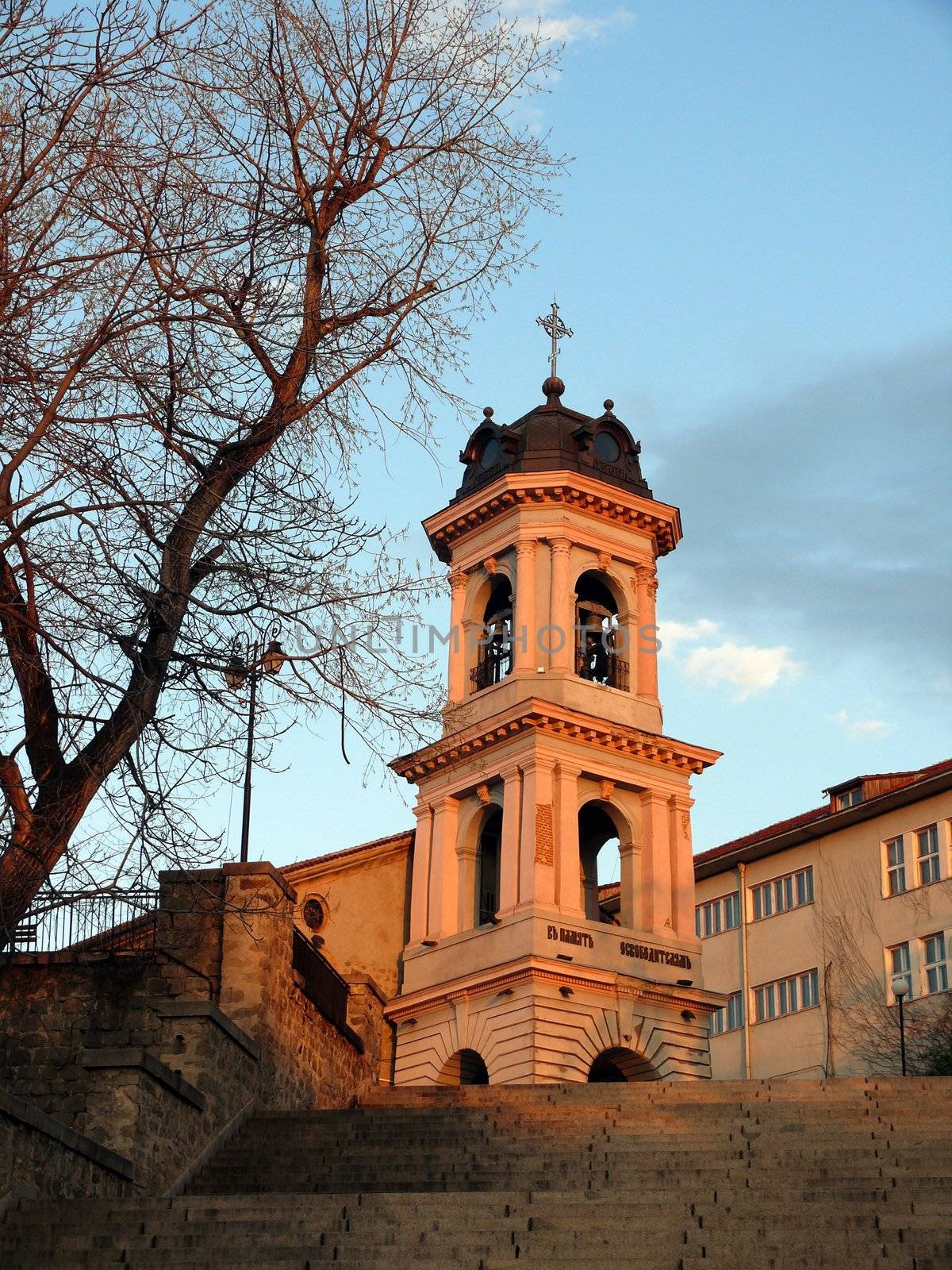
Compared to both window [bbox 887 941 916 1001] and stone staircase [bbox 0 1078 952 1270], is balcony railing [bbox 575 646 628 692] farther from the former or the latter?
stone staircase [bbox 0 1078 952 1270]

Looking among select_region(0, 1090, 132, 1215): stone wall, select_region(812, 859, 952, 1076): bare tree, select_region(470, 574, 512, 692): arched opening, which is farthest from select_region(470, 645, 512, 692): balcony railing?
select_region(0, 1090, 132, 1215): stone wall

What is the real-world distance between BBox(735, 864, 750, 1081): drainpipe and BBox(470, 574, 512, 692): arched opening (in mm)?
16437

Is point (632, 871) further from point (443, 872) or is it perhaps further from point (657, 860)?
point (443, 872)

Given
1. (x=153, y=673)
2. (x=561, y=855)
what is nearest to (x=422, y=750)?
(x=153, y=673)

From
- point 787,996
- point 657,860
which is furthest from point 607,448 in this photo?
point 787,996

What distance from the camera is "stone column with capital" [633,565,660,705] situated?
43.4 metres

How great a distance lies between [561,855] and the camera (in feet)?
132

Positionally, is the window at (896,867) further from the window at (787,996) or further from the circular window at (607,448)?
the circular window at (607,448)

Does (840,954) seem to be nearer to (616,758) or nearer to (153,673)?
(616,758)

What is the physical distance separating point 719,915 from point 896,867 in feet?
22.1

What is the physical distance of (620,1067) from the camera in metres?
40.6

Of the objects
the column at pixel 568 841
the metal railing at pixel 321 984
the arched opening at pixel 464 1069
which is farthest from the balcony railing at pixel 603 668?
the metal railing at pixel 321 984

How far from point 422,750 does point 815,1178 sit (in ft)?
15.6

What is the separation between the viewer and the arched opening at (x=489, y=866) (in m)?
42.4
